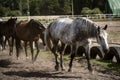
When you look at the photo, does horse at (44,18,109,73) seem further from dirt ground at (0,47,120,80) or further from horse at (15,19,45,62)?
horse at (15,19,45,62)

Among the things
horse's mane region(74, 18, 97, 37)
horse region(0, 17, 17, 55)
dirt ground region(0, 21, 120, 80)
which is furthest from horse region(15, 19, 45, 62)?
horse's mane region(74, 18, 97, 37)

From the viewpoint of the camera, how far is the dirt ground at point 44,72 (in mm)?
8875

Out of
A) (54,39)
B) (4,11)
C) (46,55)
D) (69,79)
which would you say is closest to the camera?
(69,79)

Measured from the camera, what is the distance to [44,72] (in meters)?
9.88

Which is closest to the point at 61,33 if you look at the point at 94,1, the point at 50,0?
Answer: the point at 94,1

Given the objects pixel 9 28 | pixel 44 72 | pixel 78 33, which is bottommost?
pixel 44 72

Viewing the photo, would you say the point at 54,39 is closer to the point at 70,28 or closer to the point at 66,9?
the point at 70,28

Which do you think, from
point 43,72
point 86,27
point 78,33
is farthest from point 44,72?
point 86,27

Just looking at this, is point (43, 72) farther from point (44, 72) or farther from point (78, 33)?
point (78, 33)

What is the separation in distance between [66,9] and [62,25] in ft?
232

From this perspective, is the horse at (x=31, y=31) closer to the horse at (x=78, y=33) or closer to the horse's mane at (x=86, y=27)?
the horse at (x=78, y=33)

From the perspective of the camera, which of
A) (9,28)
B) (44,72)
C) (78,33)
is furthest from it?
(9,28)

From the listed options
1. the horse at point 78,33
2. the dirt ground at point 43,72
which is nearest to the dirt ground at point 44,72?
the dirt ground at point 43,72

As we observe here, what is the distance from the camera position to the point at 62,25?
9.77 meters
